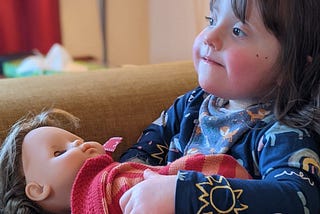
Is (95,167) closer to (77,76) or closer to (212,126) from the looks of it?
(212,126)

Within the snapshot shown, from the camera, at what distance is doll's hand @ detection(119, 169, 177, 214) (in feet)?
2.13

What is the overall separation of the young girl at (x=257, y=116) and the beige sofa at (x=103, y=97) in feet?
0.68

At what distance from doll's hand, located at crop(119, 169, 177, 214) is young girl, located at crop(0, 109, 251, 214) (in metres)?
0.04

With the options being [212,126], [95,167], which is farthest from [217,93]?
[95,167]

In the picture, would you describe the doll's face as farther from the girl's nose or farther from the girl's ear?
the girl's nose

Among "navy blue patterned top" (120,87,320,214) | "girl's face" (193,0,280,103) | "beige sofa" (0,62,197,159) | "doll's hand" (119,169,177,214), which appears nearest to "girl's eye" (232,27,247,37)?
"girl's face" (193,0,280,103)

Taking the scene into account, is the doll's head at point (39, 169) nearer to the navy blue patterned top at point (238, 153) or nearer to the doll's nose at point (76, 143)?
the doll's nose at point (76, 143)

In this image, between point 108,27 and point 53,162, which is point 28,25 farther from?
point 53,162

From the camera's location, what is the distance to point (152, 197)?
0.65 meters

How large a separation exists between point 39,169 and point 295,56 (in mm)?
393

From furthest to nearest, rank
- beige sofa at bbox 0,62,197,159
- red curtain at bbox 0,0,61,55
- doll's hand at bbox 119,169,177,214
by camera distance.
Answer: red curtain at bbox 0,0,61,55 → beige sofa at bbox 0,62,197,159 → doll's hand at bbox 119,169,177,214

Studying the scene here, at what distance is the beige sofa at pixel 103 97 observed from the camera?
40.6 inches

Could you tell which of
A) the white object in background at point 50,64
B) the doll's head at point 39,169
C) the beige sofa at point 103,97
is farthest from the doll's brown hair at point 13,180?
the white object in background at point 50,64

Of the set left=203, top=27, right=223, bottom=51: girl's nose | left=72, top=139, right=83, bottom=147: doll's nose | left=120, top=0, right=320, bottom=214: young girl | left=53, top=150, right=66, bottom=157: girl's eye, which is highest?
left=203, top=27, right=223, bottom=51: girl's nose
